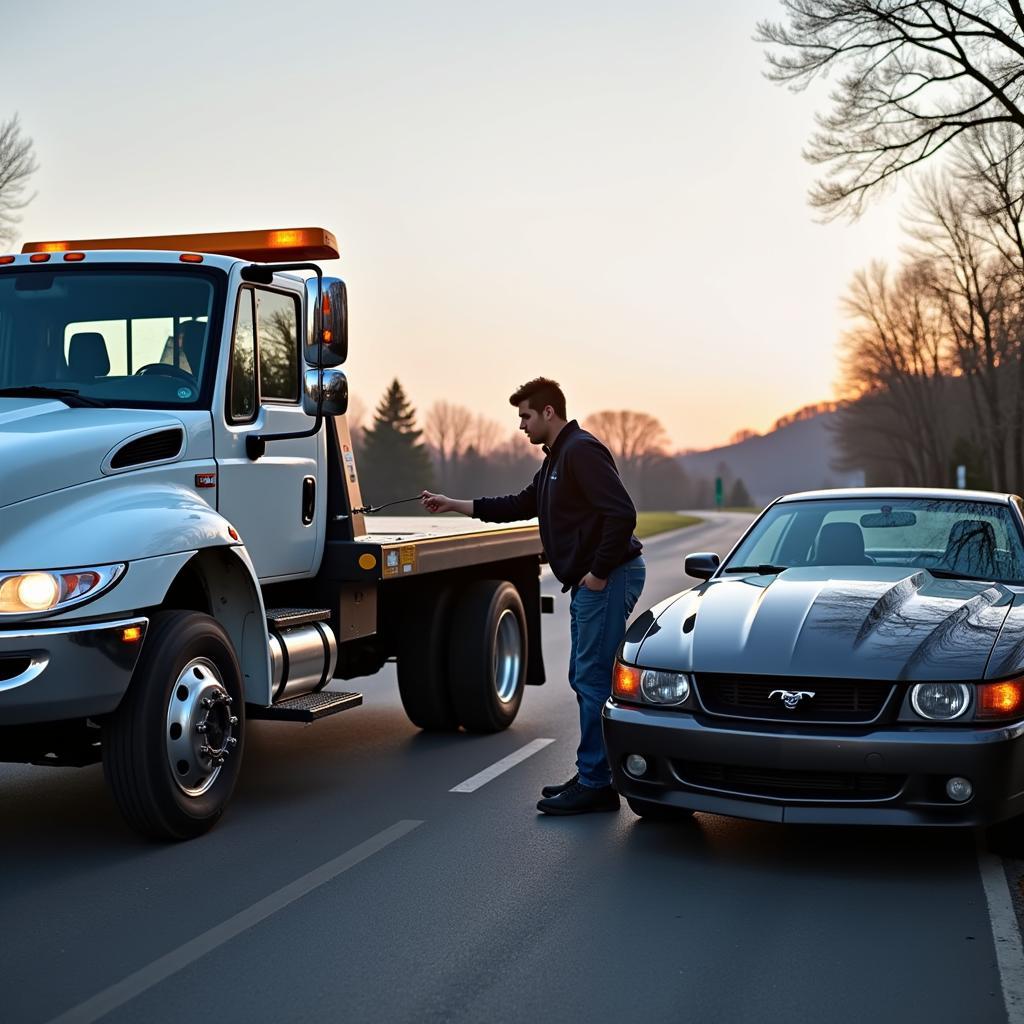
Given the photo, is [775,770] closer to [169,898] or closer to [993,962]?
[993,962]

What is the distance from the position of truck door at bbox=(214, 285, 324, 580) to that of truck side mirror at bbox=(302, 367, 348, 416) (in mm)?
227

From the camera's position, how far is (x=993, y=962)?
4676 mm

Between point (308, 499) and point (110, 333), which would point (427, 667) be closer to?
point (308, 499)

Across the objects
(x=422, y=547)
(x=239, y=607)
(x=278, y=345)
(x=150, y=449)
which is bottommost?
(x=239, y=607)

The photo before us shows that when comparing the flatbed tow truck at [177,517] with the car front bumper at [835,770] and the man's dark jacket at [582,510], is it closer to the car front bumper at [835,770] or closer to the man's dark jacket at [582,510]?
the man's dark jacket at [582,510]

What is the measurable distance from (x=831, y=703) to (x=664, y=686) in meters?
0.73

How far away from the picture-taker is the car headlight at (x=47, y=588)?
5547 mm

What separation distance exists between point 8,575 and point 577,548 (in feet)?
9.03

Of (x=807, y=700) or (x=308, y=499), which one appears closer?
(x=807, y=700)

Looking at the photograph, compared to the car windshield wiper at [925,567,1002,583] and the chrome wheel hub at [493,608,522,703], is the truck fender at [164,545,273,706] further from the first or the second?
the car windshield wiper at [925,567,1002,583]

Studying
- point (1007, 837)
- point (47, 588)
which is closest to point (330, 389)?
point (47, 588)

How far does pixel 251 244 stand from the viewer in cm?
806

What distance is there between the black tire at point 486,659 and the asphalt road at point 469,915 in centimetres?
147

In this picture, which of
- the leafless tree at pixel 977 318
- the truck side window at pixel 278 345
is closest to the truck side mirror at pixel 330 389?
the truck side window at pixel 278 345
